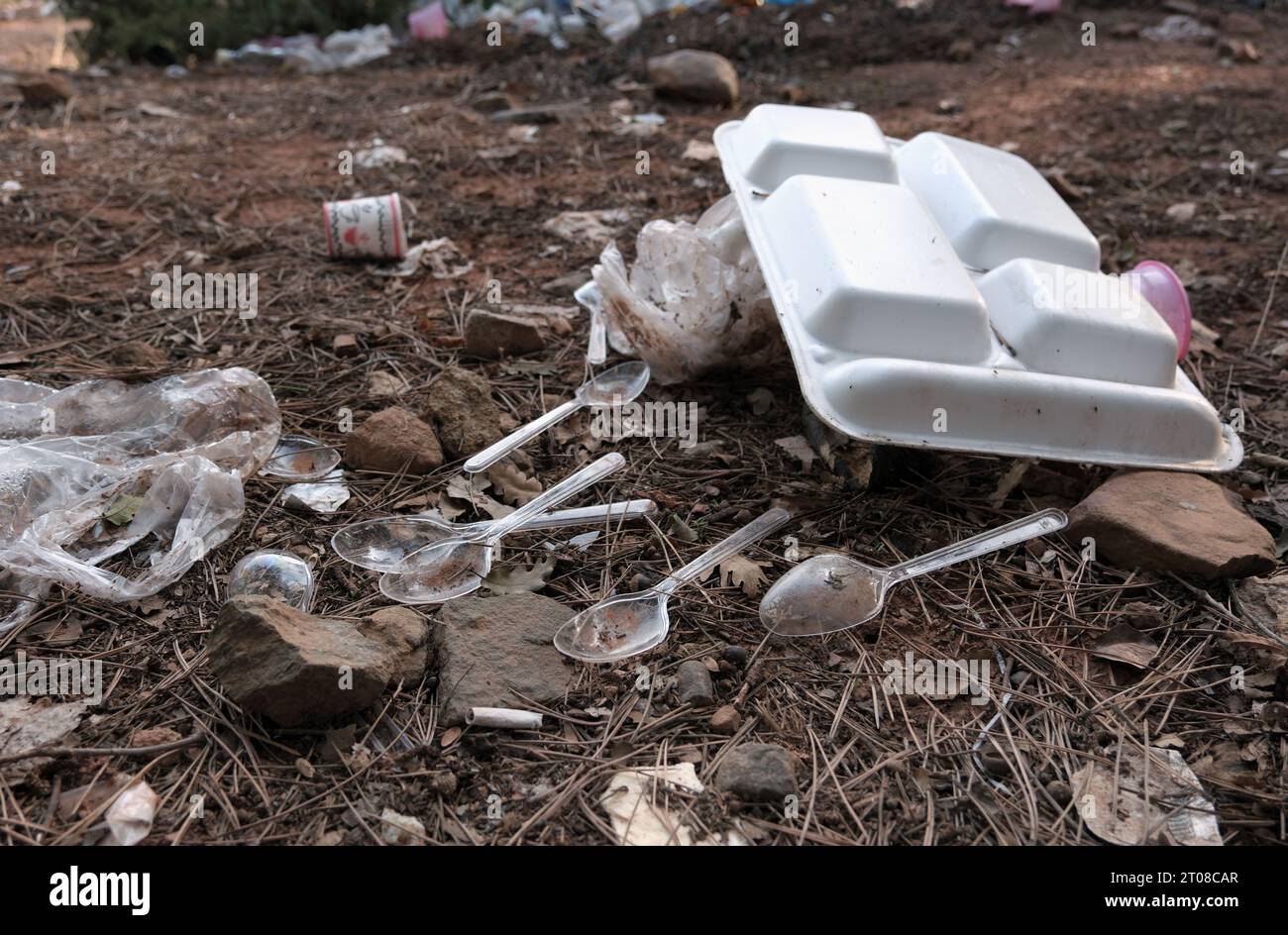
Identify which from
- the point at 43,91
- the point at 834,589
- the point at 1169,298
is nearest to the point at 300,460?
the point at 834,589

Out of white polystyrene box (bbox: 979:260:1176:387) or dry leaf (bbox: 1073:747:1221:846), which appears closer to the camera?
dry leaf (bbox: 1073:747:1221:846)

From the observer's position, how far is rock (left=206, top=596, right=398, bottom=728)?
1.69m

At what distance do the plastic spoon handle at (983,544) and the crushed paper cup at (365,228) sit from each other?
7.49 feet

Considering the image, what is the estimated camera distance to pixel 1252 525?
2.25 meters

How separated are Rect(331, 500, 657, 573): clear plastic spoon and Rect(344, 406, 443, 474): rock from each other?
0.72 feet

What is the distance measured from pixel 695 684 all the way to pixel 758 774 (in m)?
0.24

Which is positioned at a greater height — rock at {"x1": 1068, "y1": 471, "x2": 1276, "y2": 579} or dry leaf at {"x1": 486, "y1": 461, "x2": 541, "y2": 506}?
rock at {"x1": 1068, "y1": 471, "x2": 1276, "y2": 579}

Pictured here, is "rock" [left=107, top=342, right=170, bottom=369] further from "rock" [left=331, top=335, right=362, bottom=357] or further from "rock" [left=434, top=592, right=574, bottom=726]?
"rock" [left=434, top=592, right=574, bottom=726]

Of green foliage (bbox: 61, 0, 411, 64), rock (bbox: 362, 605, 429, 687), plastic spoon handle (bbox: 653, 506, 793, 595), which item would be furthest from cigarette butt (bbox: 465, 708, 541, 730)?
green foliage (bbox: 61, 0, 411, 64)

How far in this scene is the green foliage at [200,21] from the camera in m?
7.26

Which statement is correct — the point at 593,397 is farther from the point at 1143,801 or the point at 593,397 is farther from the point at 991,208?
the point at 1143,801

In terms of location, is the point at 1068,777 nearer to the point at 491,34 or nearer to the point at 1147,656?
the point at 1147,656

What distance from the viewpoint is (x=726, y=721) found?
1797 mm

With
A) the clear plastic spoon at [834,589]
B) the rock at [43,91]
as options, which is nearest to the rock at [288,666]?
the clear plastic spoon at [834,589]
